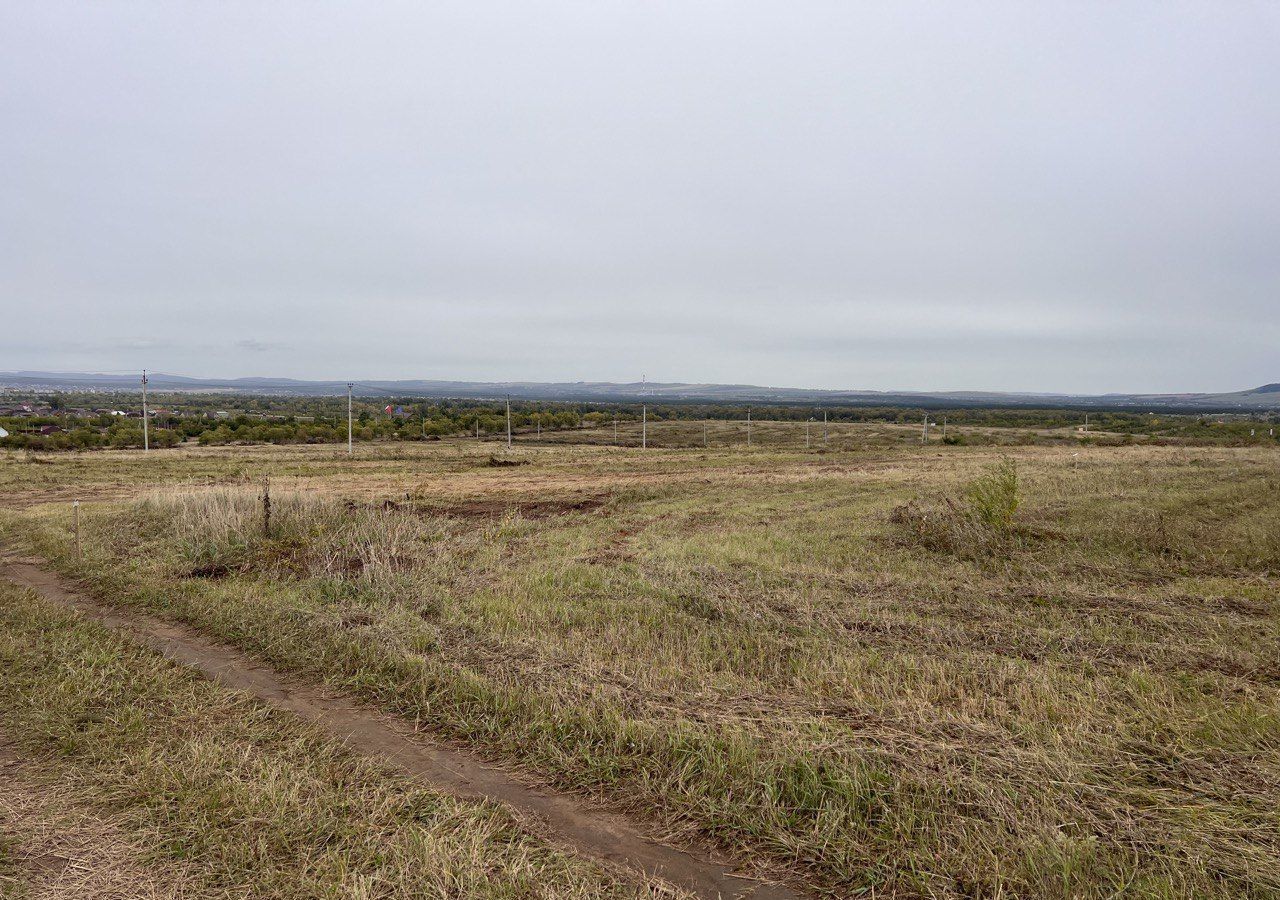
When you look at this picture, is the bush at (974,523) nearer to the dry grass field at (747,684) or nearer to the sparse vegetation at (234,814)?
the dry grass field at (747,684)

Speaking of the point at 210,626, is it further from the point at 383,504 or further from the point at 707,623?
the point at 383,504

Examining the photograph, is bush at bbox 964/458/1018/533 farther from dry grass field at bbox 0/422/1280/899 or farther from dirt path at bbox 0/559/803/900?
dirt path at bbox 0/559/803/900

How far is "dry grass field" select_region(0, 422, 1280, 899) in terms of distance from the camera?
398 cm

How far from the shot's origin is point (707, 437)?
6500cm

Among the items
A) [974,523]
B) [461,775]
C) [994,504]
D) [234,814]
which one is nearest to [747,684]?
[461,775]

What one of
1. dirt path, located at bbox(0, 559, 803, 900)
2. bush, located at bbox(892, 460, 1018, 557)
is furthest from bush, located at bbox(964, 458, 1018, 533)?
dirt path, located at bbox(0, 559, 803, 900)

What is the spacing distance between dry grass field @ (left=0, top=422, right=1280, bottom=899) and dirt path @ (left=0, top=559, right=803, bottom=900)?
0.20m

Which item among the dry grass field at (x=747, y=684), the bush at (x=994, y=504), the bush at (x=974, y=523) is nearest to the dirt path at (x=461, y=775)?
the dry grass field at (x=747, y=684)

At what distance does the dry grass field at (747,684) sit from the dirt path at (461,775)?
7.7 inches

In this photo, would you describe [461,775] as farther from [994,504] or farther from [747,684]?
[994,504]

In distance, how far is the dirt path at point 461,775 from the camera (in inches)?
154

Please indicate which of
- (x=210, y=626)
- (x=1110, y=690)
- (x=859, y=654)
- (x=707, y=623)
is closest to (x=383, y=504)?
(x=210, y=626)

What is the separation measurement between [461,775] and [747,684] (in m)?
2.63

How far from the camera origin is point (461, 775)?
4926 mm
